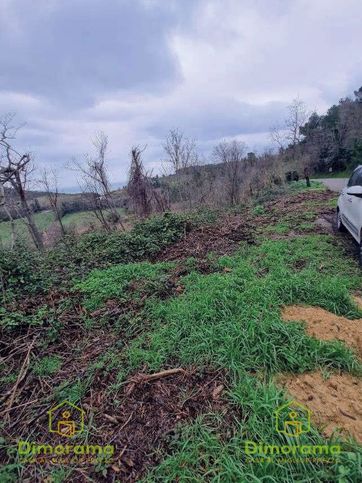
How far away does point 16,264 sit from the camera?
4328 millimetres

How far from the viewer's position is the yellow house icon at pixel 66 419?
6.38 ft

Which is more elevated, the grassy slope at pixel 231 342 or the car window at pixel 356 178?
the car window at pixel 356 178

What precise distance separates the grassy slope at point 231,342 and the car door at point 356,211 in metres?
0.51

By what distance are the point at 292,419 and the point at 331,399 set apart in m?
0.40

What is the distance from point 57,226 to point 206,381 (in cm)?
1469

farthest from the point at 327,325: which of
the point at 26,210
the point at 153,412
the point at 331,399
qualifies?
the point at 26,210

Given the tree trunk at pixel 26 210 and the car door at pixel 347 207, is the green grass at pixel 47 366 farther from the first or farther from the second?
the tree trunk at pixel 26 210

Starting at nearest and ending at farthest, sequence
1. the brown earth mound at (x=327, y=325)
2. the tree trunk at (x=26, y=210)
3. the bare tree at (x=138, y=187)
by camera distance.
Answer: the brown earth mound at (x=327, y=325) < the bare tree at (x=138, y=187) < the tree trunk at (x=26, y=210)

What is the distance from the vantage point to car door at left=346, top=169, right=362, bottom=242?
165 inches

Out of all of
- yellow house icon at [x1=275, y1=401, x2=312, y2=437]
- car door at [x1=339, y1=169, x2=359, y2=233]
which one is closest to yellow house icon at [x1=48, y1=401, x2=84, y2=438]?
yellow house icon at [x1=275, y1=401, x2=312, y2=437]

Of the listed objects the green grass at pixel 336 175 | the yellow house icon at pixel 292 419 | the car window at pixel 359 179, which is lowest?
the yellow house icon at pixel 292 419

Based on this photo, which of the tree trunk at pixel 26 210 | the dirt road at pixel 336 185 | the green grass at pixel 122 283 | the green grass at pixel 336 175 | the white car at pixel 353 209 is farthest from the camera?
the green grass at pixel 336 175

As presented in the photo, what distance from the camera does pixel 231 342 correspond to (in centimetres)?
243

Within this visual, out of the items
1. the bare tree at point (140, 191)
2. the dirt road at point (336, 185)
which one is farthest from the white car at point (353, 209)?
the dirt road at point (336, 185)
